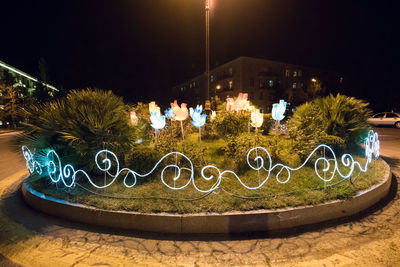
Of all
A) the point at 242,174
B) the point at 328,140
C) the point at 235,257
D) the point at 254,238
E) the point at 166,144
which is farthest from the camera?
the point at 328,140

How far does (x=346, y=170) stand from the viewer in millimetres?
5543

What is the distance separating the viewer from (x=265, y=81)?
3894cm

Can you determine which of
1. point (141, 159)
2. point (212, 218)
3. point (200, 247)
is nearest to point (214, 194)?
point (212, 218)

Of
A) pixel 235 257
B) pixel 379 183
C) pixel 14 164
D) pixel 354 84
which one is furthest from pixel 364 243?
pixel 354 84

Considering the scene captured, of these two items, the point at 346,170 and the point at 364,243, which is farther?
the point at 346,170

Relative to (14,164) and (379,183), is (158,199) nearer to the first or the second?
(379,183)

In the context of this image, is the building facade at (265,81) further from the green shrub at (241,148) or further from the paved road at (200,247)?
the paved road at (200,247)

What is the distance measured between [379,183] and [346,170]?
973mm

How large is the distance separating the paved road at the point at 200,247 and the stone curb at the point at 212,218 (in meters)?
0.14

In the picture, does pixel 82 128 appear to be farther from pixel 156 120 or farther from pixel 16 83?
pixel 16 83

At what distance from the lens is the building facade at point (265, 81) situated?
37438mm

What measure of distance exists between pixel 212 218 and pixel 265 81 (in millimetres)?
39342

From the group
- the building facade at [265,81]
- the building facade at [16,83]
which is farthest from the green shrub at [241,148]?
the building facade at [265,81]

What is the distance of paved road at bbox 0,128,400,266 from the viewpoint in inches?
108
